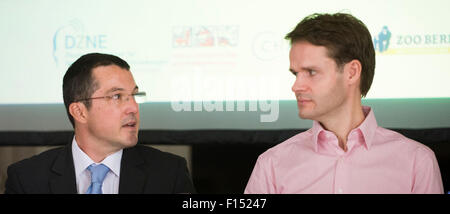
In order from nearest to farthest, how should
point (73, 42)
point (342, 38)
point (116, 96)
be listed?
point (342, 38) < point (116, 96) < point (73, 42)

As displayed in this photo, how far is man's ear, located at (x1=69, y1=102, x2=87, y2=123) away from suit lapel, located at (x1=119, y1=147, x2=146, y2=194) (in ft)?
0.55

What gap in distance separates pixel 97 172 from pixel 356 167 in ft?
2.61

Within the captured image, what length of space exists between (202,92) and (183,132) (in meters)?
0.21

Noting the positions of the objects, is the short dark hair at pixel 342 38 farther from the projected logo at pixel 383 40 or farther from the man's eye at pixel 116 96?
the man's eye at pixel 116 96

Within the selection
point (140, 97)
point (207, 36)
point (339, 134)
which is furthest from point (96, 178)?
point (339, 134)

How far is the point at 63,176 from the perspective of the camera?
166cm

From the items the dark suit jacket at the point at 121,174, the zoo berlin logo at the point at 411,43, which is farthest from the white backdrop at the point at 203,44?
the dark suit jacket at the point at 121,174

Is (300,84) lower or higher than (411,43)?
lower

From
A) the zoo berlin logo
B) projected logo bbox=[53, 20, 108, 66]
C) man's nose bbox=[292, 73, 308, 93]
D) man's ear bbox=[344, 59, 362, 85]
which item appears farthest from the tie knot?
the zoo berlin logo

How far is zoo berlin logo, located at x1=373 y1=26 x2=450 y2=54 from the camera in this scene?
177cm

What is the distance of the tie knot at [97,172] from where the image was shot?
166 cm

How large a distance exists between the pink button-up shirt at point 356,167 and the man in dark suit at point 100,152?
34 cm

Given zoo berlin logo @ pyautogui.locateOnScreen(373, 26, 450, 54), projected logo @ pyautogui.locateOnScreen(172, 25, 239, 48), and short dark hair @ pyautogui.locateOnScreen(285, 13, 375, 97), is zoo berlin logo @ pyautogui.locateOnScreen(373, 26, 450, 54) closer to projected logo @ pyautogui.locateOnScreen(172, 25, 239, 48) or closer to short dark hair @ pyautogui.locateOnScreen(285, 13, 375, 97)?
short dark hair @ pyautogui.locateOnScreen(285, 13, 375, 97)

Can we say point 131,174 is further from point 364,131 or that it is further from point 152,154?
point 364,131
